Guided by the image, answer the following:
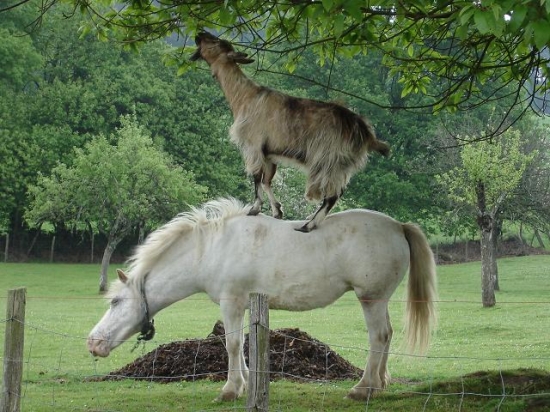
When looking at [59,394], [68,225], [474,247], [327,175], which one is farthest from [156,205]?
[327,175]

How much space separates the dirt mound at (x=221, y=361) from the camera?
1067cm

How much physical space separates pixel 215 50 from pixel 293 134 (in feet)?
4.19

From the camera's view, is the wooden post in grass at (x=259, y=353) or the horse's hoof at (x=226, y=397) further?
the horse's hoof at (x=226, y=397)

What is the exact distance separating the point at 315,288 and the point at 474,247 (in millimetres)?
46660

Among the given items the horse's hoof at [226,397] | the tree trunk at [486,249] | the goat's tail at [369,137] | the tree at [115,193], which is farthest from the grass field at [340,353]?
the tree at [115,193]

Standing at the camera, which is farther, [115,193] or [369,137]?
[115,193]

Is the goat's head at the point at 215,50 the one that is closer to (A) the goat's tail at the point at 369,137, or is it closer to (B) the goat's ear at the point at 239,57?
(B) the goat's ear at the point at 239,57

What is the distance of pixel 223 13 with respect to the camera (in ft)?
21.2

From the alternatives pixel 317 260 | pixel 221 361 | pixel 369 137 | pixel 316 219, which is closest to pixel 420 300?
pixel 317 260

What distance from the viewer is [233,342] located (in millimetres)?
8562

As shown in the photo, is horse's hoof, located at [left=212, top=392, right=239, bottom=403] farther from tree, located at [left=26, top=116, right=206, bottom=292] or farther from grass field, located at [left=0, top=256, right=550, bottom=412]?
tree, located at [left=26, top=116, right=206, bottom=292]

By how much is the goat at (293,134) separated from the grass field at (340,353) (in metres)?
1.63

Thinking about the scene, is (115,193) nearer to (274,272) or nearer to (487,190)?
(487,190)

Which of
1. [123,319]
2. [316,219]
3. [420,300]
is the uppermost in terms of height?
[316,219]
